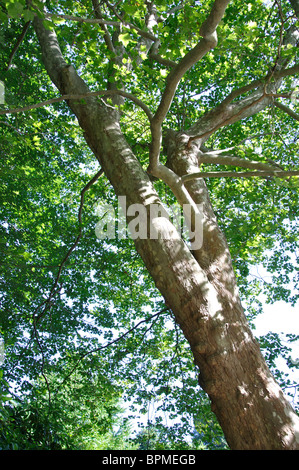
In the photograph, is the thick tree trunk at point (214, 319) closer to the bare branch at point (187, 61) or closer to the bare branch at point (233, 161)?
the bare branch at point (187, 61)

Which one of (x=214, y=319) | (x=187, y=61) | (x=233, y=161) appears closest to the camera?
(x=214, y=319)

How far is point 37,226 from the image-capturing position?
368 inches

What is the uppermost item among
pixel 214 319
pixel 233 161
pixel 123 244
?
pixel 123 244

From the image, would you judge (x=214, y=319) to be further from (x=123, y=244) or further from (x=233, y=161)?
(x=123, y=244)

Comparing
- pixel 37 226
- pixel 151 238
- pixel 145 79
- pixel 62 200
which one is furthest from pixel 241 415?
pixel 62 200

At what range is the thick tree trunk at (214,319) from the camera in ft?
7.34

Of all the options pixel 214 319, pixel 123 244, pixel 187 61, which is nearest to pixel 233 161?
pixel 187 61

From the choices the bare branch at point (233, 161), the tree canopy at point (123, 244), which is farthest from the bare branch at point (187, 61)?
the tree canopy at point (123, 244)

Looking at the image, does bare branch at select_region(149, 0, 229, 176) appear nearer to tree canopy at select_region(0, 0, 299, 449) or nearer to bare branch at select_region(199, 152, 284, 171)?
bare branch at select_region(199, 152, 284, 171)

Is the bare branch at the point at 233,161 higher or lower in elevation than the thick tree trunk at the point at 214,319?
higher

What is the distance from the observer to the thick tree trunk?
7.34 ft

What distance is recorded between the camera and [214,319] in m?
2.57

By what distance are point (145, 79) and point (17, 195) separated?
4259 millimetres

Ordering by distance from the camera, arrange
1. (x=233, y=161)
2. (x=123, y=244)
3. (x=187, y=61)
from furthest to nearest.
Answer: (x=123, y=244) < (x=233, y=161) < (x=187, y=61)
